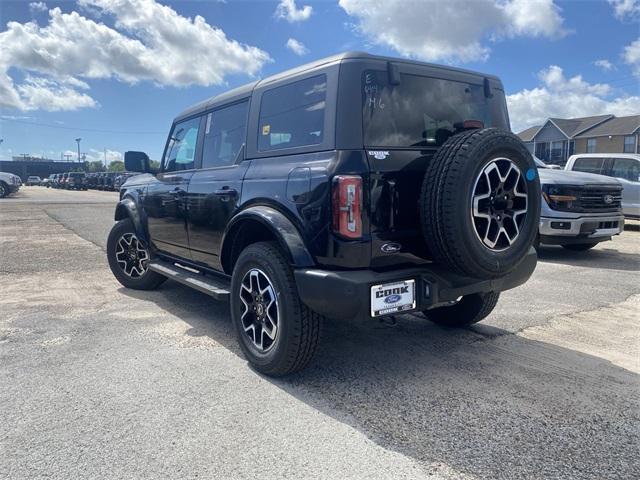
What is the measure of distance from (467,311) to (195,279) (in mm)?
2422

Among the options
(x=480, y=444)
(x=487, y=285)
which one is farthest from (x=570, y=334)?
(x=480, y=444)

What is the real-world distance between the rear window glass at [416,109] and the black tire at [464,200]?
33 cm

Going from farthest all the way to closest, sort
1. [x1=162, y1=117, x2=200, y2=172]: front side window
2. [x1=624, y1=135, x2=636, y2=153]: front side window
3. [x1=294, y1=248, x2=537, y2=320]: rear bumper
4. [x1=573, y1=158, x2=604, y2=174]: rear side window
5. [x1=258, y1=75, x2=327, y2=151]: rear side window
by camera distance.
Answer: [x1=624, y1=135, x2=636, y2=153]: front side window, [x1=573, y1=158, x2=604, y2=174]: rear side window, [x1=162, y1=117, x2=200, y2=172]: front side window, [x1=258, y1=75, x2=327, y2=151]: rear side window, [x1=294, y1=248, x2=537, y2=320]: rear bumper

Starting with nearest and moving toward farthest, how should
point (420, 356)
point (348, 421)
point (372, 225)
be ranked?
point (348, 421) < point (372, 225) < point (420, 356)

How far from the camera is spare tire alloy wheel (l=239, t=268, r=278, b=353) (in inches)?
127

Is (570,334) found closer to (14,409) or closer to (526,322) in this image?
(526,322)

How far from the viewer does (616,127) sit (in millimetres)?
39781

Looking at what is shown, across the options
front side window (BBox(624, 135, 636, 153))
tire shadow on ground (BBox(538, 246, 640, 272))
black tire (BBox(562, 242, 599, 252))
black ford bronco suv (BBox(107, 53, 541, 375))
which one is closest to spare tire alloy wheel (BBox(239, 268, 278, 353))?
black ford bronco suv (BBox(107, 53, 541, 375))

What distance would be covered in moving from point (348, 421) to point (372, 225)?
1.13m

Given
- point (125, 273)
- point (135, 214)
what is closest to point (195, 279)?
point (135, 214)

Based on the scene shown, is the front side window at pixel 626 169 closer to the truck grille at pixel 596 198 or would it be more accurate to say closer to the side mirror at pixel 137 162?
the truck grille at pixel 596 198

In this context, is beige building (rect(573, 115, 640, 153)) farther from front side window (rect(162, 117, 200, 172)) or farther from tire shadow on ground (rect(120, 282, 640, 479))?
front side window (rect(162, 117, 200, 172))

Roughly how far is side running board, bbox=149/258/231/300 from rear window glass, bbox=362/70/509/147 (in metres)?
1.72

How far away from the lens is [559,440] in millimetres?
2482
